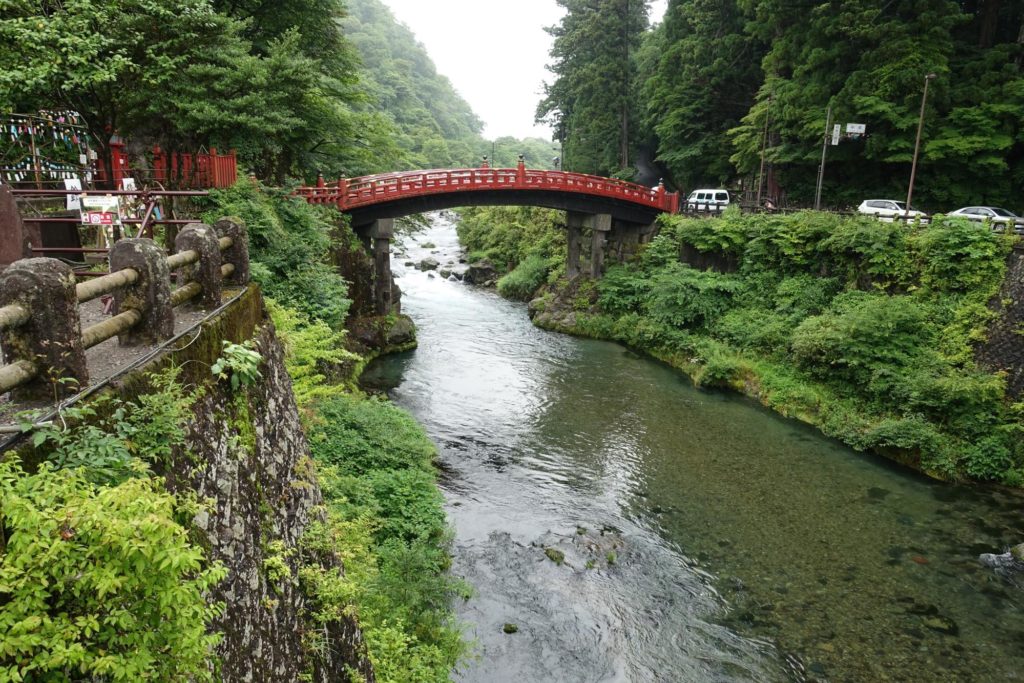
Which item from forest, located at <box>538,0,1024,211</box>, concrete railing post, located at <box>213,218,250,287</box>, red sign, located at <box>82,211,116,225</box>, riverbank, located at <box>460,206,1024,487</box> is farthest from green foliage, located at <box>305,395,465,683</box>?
forest, located at <box>538,0,1024,211</box>

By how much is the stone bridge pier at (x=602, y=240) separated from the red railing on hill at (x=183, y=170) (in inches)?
780

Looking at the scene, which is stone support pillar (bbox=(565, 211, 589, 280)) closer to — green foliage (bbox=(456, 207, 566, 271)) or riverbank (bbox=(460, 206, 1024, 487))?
green foliage (bbox=(456, 207, 566, 271))

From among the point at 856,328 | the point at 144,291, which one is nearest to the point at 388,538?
the point at 144,291

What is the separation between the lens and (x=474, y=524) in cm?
1423

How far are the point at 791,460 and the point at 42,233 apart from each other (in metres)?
18.3

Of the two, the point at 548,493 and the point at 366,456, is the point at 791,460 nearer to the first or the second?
the point at 548,493

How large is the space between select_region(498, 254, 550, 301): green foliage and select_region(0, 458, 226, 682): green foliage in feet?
115

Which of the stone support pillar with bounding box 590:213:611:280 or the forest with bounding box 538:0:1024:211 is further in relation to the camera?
the stone support pillar with bounding box 590:213:611:280

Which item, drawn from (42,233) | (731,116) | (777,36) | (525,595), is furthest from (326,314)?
(731,116)

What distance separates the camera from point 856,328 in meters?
20.3

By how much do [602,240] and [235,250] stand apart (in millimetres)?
27794

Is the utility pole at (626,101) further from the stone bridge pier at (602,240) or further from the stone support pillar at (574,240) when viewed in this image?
the stone support pillar at (574,240)

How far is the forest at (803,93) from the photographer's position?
26.3 meters

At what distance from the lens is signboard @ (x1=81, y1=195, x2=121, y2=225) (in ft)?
30.6
